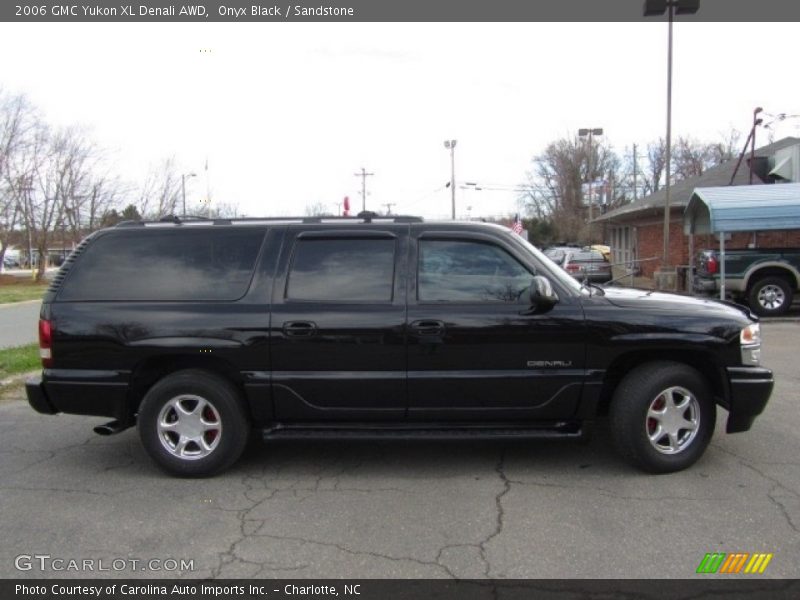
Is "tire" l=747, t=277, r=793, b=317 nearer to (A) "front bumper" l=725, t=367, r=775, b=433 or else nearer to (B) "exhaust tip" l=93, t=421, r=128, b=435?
(A) "front bumper" l=725, t=367, r=775, b=433

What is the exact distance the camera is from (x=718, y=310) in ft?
14.7

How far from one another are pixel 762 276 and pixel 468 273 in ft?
36.3

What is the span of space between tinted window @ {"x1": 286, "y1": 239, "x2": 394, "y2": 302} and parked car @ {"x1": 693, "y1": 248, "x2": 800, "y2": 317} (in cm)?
1064

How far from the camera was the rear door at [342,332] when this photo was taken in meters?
4.38

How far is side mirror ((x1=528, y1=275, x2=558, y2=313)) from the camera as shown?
13.8ft

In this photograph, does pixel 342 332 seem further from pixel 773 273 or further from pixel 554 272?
pixel 773 273

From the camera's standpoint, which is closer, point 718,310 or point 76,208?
point 718,310

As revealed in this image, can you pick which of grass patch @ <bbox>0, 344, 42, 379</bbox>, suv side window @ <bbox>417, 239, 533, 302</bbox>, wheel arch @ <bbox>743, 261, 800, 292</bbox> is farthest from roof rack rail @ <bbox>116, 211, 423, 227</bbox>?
wheel arch @ <bbox>743, 261, 800, 292</bbox>

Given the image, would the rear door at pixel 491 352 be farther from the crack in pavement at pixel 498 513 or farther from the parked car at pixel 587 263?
the parked car at pixel 587 263

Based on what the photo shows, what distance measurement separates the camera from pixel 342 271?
14.9 feet

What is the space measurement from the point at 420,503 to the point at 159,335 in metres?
2.13

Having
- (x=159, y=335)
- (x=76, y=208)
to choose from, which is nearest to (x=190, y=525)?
(x=159, y=335)
